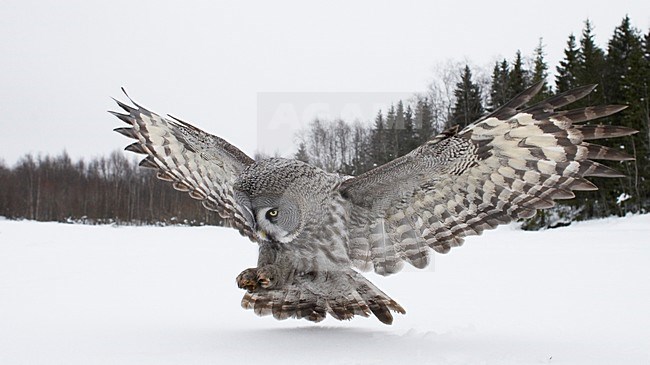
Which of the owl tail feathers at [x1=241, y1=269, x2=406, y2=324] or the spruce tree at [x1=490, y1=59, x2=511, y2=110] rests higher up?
the spruce tree at [x1=490, y1=59, x2=511, y2=110]

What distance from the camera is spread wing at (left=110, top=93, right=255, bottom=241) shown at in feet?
16.0

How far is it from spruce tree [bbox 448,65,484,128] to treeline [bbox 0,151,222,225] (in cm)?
2131

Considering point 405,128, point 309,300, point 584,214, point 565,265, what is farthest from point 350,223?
point 405,128

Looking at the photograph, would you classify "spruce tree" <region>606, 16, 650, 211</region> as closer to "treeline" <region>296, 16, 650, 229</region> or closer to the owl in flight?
"treeline" <region>296, 16, 650, 229</region>

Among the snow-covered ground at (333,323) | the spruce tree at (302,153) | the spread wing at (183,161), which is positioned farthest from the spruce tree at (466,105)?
the spread wing at (183,161)

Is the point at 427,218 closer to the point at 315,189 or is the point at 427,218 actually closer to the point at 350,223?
the point at 350,223

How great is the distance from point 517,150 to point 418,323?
1.48 meters

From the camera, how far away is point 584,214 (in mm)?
29453

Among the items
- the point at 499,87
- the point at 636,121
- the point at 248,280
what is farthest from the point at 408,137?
the point at 248,280

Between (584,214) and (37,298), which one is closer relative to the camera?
(37,298)

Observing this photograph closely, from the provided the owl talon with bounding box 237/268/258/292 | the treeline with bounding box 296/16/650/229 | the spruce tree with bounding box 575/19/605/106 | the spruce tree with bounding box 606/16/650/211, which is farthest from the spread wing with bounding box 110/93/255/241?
the spruce tree with bounding box 575/19/605/106

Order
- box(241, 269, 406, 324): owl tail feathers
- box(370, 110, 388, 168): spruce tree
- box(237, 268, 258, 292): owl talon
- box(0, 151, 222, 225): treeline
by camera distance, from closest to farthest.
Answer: box(237, 268, 258, 292): owl talon, box(241, 269, 406, 324): owl tail feathers, box(370, 110, 388, 168): spruce tree, box(0, 151, 222, 225): treeline

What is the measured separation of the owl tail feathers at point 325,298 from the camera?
155 inches

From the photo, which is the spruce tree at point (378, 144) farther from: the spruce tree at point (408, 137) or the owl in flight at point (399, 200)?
the owl in flight at point (399, 200)
